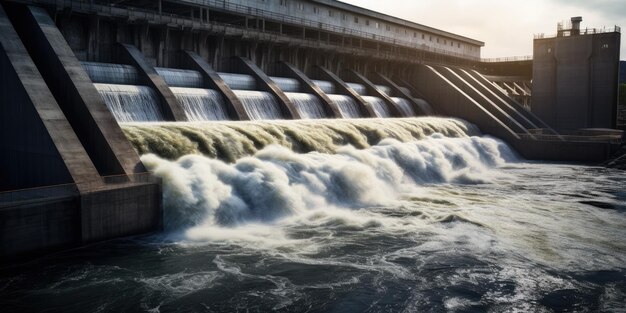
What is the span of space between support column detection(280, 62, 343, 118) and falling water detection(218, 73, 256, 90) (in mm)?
4325

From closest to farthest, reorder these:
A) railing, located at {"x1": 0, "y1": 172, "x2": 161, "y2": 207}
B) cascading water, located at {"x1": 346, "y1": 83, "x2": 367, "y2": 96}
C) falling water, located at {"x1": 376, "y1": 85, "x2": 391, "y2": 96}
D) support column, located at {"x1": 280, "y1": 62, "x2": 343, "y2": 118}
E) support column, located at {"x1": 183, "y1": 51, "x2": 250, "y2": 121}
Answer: railing, located at {"x1": 0, "y1": 172, "x2": 161, "y2": 207}
support column, located at {"x1": 183, "y1": 51, "x2": 250, "y2": 121}
support column, located at {"x1": 280, "y1": 62, "x2": 343, "y2": 118}
cascading water, located at {"x1": 346, "y1": 83, "x2": 367, "y2": 96}
falling water, located at {"x1": 376, "y1": 85, "x2": 391, "y2": 96}

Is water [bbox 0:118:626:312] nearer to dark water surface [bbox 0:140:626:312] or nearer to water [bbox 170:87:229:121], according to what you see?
dark water surface [bbox 0:140:626:312]

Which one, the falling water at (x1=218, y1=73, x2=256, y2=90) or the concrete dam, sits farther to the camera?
the falling water at (x1=218, y1=73, x2=256, y2=90)

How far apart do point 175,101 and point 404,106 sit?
2210 centimetres

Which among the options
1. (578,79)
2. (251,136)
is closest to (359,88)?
(578,79)

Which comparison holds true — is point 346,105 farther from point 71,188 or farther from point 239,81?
point 71,188

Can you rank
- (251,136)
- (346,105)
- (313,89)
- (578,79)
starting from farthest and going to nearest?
(578,79), (346,105), (313,89), (251,136)

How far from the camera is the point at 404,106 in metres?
38.8

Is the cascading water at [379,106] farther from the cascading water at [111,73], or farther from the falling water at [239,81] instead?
the cascading water at [111,73]

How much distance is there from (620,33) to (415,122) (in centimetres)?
2322

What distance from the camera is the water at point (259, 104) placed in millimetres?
26469

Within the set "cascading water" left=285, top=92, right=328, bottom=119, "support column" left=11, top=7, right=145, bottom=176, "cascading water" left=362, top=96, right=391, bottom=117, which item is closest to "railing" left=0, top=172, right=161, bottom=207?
"support column" left=11, top=7, right=145, bottom=176

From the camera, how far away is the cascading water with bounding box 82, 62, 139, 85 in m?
22.3


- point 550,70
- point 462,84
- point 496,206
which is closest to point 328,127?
point 496,206
